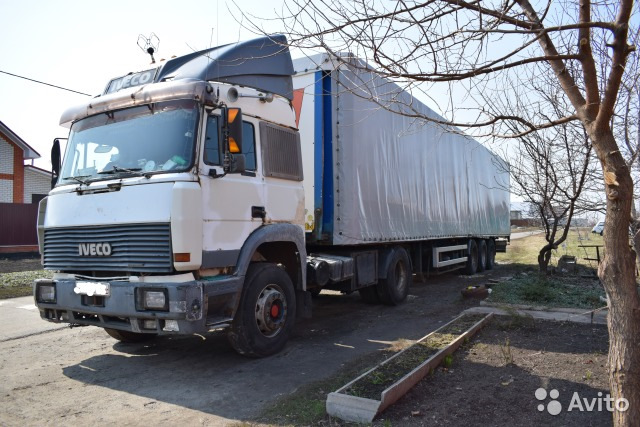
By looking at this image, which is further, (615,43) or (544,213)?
(544,213)

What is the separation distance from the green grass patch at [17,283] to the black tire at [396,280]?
252 inches

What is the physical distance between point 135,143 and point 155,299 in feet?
5.63

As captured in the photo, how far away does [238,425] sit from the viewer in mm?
3773

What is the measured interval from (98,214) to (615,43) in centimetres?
466

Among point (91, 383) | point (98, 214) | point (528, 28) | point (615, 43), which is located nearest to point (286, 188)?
point (98, 214)

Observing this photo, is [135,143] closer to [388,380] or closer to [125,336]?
[125,336]

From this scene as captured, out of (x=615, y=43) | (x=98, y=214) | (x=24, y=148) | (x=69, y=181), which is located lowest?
(x=98, y=214)

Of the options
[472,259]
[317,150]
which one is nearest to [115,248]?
[317,150]

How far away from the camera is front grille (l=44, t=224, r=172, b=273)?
4.62 m

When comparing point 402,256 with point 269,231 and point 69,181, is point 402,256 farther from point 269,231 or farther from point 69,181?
point 69,181

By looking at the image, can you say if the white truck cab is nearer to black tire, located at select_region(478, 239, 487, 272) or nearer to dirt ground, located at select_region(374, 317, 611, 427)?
dirt ground, located at select_region(374, 317, 611, 427)

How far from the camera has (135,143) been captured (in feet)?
16.8

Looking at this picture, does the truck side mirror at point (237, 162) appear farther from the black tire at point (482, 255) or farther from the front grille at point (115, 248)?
the black tire at point (482, 255)
